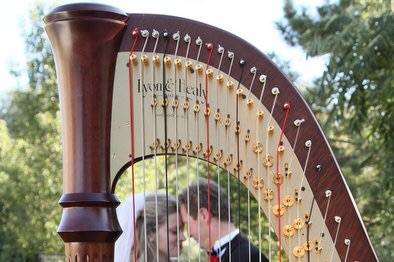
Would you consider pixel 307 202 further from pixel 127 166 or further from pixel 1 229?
pixel 1 229

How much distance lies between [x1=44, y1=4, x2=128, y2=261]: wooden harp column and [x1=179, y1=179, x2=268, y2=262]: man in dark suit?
19.7 inches

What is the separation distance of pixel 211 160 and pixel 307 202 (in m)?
0.25

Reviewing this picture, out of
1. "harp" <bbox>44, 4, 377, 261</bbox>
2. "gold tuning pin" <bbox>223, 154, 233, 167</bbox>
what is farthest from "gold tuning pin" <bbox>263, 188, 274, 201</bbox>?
"gold tuning pin" <bbox>223, 154, 233, 167</bbox>

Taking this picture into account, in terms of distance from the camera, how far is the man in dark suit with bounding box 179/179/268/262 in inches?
92.8

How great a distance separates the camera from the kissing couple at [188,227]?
7.78ft

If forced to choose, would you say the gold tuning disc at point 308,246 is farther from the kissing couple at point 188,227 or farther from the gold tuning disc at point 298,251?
the kissing couple at point 188,227

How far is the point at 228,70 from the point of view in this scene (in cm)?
206

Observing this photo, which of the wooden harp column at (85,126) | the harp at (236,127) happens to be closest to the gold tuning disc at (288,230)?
the harp at (236,127)

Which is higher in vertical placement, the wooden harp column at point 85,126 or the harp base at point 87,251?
the wooden harp column at point 85,126

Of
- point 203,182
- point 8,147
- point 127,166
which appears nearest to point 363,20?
point 203,182

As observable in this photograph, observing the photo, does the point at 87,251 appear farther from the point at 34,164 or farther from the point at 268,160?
the point at 34,164

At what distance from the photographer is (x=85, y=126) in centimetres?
179

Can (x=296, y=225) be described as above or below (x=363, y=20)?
below

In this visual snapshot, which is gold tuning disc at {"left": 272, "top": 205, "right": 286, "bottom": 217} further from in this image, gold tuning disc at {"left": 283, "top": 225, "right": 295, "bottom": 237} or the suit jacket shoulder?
the suit jacket shoulder
